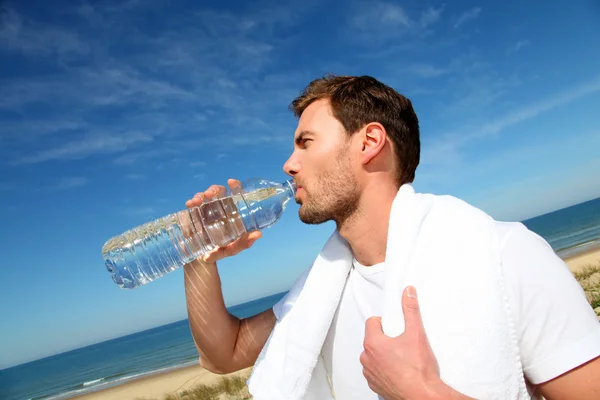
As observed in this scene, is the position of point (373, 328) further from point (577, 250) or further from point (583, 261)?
point (577, 250)

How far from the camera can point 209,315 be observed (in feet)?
8.39

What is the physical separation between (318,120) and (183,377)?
16.0 meters

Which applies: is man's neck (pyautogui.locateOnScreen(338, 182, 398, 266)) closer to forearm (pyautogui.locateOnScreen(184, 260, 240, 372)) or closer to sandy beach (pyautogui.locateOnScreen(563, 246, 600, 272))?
forearm (pyautogui.locateOnScreen(184, 260, 240, 372))

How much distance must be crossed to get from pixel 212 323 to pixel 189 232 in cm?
64

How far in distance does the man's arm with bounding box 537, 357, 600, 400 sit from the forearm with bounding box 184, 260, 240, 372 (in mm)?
1811

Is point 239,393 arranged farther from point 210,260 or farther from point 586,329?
point 586,329

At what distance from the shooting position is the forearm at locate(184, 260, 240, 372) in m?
2.55

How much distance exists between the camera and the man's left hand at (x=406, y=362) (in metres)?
1.45

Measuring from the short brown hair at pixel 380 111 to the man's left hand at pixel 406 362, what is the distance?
1.03 metres

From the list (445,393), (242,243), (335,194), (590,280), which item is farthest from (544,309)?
(590,280)

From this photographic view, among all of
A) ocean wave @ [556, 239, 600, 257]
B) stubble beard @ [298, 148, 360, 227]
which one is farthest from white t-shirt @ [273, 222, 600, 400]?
ocean wave @ [556, 239, 600, 257]

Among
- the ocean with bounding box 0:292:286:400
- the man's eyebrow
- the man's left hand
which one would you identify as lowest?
the ocean with bounding box 0:292:286:400

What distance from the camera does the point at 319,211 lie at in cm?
231

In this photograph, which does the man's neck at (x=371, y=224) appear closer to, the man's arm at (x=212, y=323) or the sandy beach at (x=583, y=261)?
the man's arm at (x=212, y=323)
